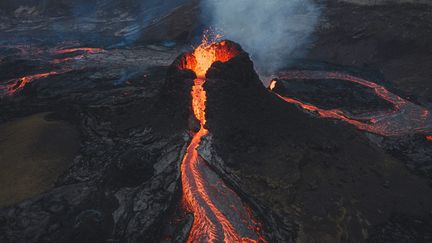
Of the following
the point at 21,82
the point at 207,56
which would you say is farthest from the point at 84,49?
the point at 207,56

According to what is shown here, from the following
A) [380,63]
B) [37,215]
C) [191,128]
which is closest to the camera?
[37,215]

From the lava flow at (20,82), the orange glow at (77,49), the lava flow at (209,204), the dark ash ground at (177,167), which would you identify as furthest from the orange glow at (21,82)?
the lava flow at (209,204)

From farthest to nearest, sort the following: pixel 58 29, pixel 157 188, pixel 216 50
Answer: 1. pixel 58 29
2. pixel 216 50
3. pixel 157 188

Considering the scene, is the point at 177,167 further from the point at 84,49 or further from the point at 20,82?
the point at 84,49

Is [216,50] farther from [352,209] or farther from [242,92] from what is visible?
[352,209]

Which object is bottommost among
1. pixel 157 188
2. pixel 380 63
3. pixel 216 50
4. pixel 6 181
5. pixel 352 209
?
pixel 380 63

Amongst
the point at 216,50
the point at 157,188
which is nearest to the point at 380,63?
the point at 216,50
